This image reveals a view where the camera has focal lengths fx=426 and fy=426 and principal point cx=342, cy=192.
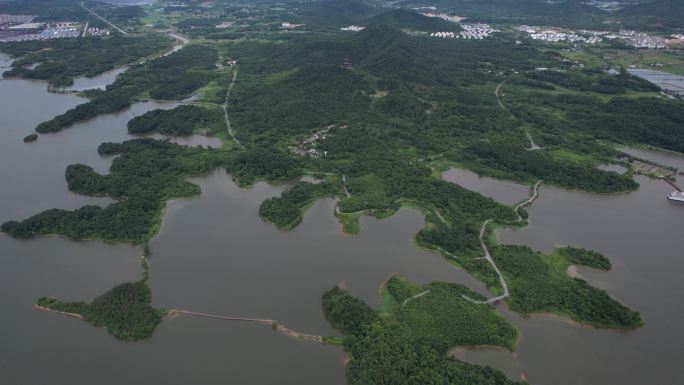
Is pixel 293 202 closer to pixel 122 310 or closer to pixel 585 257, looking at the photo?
pixel 122 310

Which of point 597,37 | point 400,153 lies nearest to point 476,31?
point 597,37

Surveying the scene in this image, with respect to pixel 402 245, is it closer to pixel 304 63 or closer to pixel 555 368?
pixel 555 368

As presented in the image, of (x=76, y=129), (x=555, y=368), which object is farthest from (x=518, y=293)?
(x=76, y=129)

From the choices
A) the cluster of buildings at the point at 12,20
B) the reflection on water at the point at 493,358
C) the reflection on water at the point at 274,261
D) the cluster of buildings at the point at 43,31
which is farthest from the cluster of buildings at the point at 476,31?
the cluster of buildings at the point at 12,20

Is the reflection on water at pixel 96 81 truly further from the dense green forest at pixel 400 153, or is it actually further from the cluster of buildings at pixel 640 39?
the cluster of buildings at pixel 640 39

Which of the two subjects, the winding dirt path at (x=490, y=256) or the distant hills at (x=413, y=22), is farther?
the distant hills at (x=413, y=22)

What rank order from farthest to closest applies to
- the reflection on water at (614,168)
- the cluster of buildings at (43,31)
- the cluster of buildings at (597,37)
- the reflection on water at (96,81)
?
the cluster of buildings at (43,31) → the cluster of buildings at (597,37) → the reflection on water at (96,81) → the reflection on water at (614,168)

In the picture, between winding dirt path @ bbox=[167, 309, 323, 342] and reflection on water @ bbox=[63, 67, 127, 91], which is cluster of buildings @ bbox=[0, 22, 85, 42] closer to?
reflection on water @ bbox=[63, 67, 127, 91]
